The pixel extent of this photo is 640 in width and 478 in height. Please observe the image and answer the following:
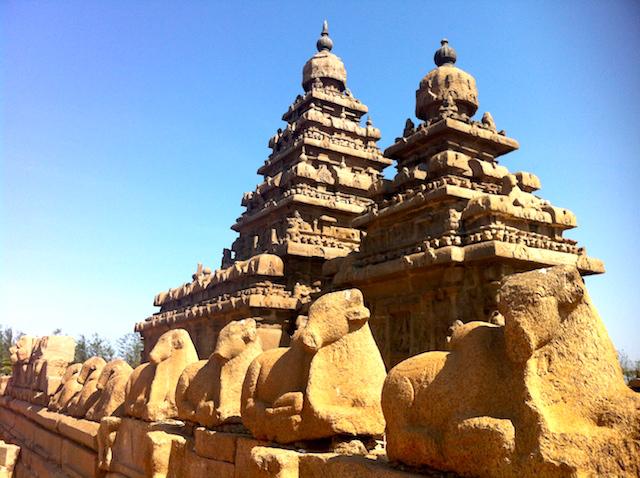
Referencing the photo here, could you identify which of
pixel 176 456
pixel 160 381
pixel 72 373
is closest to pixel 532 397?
pixel 176 456

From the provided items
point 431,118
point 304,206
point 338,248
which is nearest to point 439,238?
point 431,118

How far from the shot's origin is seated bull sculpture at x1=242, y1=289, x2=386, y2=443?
3502mm

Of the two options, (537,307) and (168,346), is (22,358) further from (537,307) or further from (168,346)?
(537,307)

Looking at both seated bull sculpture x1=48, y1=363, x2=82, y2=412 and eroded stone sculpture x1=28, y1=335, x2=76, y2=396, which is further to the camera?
eroded stone sculpture x1=28, y1=335, x2=76, y2=396

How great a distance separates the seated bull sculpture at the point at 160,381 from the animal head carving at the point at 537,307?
4368 millimetres

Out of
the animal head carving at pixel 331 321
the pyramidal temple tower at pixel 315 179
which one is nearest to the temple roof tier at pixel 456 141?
the pyramidal temple tower at pixel 315 179

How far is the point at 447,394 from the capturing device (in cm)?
256

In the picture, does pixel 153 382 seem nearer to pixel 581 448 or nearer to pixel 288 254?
pixel 581 448

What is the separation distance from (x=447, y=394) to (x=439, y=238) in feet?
25.9

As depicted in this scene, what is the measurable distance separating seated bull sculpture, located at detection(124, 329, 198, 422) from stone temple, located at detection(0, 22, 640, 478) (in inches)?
0.9

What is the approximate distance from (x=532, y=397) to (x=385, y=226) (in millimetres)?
10327

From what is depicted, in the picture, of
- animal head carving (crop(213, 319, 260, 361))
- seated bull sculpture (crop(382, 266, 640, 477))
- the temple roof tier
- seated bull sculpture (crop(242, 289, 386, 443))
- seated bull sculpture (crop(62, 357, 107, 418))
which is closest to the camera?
seated bull sculpture (crop(382, 266, 640, 477))

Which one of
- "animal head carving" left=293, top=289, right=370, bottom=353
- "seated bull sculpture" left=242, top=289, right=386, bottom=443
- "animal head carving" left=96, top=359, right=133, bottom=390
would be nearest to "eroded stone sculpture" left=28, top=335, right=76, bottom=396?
"animal head carving" left=96, top=359, right=133, bottom=390

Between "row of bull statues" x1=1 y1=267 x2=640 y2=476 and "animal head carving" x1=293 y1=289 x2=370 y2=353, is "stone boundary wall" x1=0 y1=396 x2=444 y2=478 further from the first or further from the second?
"animal head carving" x1=293 y1=289 x2=370 y2=353
